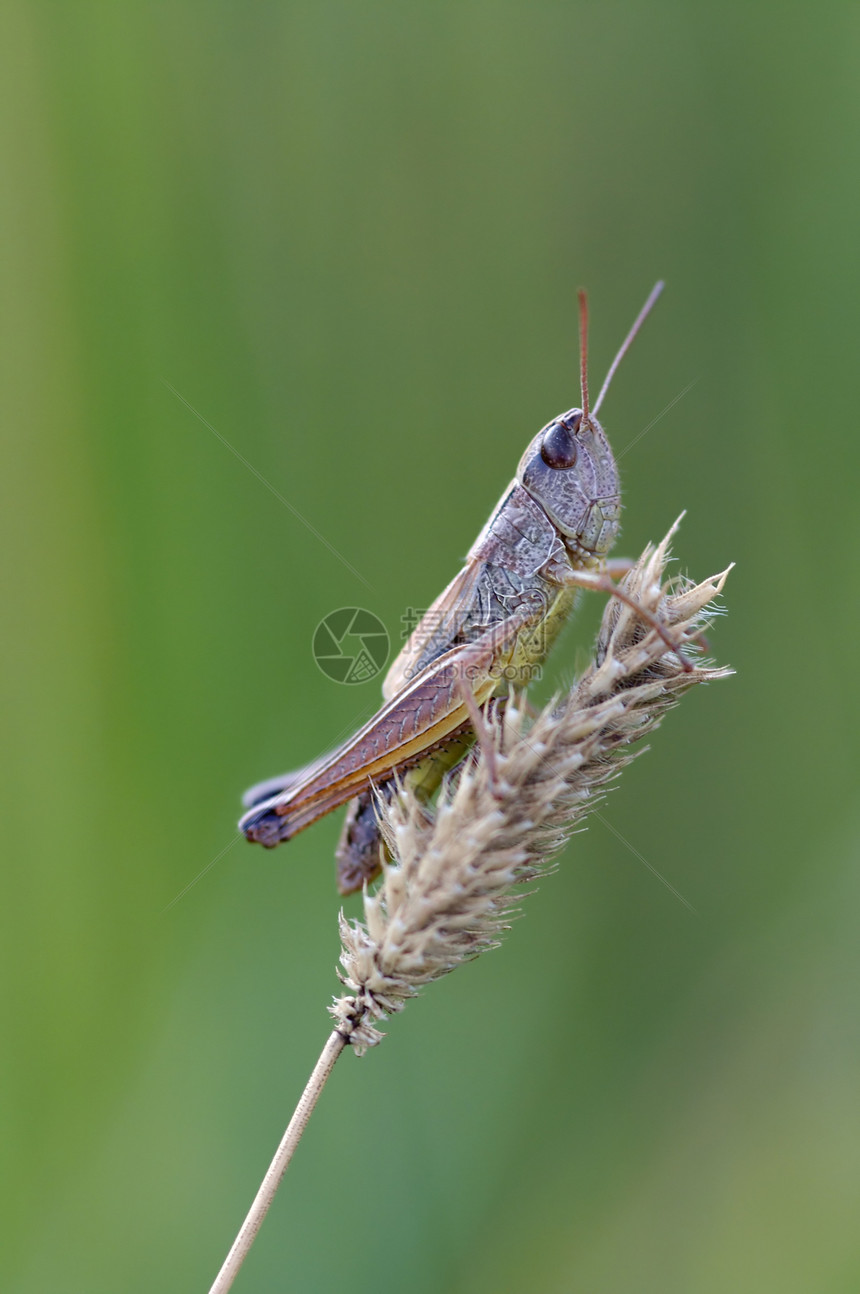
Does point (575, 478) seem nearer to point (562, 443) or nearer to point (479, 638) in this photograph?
point (562, 443)

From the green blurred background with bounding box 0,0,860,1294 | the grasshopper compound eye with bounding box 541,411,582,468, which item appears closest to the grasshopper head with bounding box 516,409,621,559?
the grasshopper compound eye with bounding box 541,411,582,468

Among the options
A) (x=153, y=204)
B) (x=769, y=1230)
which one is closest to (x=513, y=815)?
(x=769, y=1230)

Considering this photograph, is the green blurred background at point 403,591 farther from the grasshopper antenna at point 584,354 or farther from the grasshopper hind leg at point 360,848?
the grasshopper antenna at point 584,354

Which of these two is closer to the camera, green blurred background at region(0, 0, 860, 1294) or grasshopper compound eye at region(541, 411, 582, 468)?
green blurred background at region(0, 0, 860, 1294)

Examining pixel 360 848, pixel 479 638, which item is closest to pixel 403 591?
pixel 479 638

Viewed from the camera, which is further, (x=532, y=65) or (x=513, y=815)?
(x=532, y=65)

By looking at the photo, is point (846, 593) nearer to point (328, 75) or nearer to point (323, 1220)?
point (323, 1220)

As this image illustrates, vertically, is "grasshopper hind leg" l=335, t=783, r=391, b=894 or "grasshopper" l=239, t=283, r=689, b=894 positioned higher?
"grasshopper" l=239, t=283, r=689, b=894

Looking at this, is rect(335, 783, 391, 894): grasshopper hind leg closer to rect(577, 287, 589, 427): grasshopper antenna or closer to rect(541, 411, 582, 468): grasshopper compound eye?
rect(541, 411, 582, 468): grasshopper compound eye
